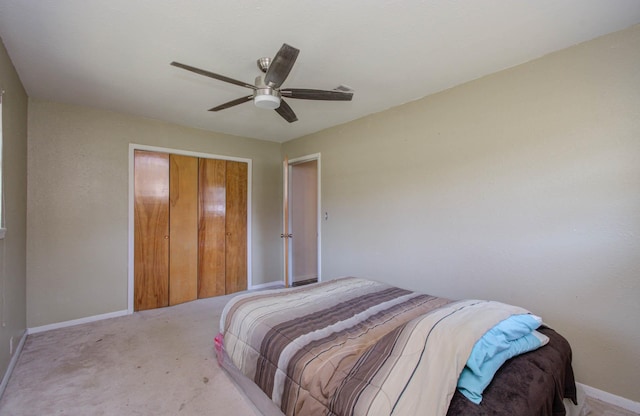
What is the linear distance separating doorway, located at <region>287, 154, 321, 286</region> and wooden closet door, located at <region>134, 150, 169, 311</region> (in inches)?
76.8

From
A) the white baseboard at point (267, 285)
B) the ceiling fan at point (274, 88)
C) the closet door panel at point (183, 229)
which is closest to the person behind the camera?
the ceiling fan at point (274, 88)

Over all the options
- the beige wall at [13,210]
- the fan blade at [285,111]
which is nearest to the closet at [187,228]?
the beige wall at [13,210]

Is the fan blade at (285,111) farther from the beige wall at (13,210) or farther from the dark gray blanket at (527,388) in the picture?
the dark gray blanket at (527,388)

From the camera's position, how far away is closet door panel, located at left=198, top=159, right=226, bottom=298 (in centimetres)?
404

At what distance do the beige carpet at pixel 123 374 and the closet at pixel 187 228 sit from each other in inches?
26.8

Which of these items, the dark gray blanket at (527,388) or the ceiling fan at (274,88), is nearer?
the dark gray blanket at (527,388)

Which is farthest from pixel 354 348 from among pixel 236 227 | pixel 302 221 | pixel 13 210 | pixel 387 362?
pixel 302 221

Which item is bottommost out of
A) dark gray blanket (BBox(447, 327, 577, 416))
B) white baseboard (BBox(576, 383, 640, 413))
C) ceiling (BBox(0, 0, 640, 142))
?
white baseboard (BBox(576, 383, 640, 413))

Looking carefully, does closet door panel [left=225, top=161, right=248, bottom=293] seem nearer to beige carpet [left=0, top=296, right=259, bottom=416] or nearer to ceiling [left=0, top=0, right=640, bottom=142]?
beige carpet [left=0, top=296, right=259, bottom=416]

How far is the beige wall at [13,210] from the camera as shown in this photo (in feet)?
6.63

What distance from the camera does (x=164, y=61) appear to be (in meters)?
2.22

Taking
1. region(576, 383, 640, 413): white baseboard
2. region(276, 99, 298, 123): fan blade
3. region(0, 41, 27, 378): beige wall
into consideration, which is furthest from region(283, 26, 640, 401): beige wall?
region(0, 41, 27, 378): beige wall

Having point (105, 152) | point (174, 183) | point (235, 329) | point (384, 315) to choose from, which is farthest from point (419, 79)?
point (105, 152)

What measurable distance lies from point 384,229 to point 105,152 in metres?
3.50
